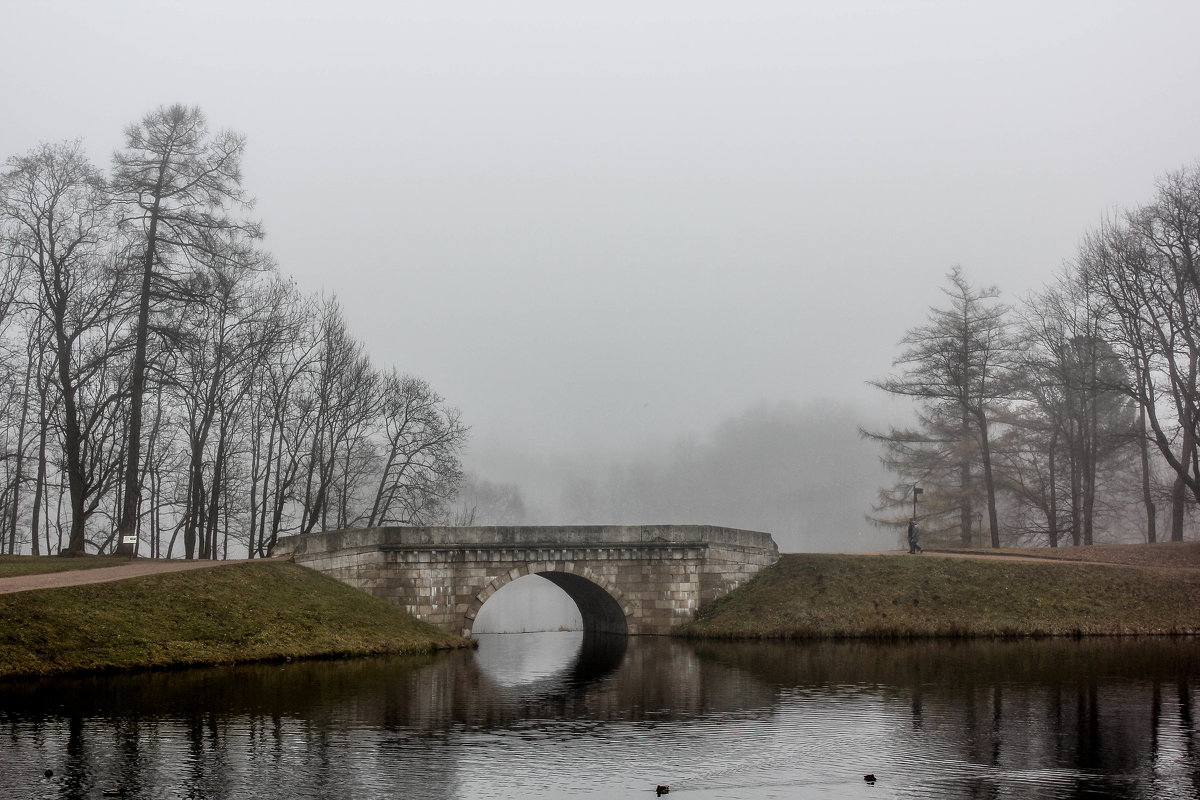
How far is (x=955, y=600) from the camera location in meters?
35.9

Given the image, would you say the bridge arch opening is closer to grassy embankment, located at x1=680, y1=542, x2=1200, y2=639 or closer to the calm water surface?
grassy embankment, located at x1=680, y1=542, x2=1200, y2=639

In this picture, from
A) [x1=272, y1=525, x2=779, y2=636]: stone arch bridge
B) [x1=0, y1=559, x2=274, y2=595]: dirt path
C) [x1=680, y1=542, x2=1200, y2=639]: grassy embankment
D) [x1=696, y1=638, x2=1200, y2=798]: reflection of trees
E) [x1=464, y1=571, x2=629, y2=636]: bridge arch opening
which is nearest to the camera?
[x1=696, y1=638, x2=1200, y2=798]: reflection of trees

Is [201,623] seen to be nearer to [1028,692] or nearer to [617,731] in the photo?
[617,731]

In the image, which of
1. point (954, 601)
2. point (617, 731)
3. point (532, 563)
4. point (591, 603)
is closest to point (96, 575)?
point (532, 563)

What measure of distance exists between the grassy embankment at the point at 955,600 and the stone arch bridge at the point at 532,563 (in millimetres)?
1294

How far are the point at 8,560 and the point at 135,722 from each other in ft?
58.7

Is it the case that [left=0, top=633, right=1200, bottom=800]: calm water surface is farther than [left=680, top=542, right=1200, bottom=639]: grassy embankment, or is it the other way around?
[left=680, top=542, right=1200, bottom=639]: grassy embankment

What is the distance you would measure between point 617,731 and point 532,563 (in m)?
17.7

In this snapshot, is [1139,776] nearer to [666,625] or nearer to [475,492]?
[666,625]

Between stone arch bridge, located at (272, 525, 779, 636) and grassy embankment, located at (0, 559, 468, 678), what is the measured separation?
1278 mm

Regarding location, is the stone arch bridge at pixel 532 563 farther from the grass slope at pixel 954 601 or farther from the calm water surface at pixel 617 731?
the calm water surface at pixel 617 731

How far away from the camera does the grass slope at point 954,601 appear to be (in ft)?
113

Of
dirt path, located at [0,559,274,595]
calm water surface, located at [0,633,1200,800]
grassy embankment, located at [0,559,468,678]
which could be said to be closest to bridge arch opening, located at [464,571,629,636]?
grassy embankment, located at [0,559,468,678]

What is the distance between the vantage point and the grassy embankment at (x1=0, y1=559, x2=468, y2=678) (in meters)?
23.1
